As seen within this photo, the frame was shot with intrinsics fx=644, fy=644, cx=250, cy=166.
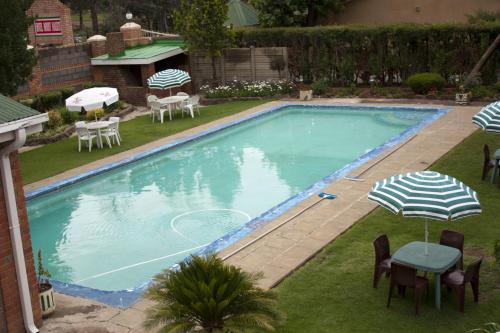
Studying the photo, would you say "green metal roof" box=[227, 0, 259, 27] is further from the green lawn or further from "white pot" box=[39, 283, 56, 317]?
"white pot" box=[39, 283, 56, 317]

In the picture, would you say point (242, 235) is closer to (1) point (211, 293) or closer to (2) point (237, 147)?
(1) point (211, 293)

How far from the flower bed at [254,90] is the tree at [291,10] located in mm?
4741

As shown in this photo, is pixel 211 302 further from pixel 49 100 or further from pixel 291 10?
pixel 291 10

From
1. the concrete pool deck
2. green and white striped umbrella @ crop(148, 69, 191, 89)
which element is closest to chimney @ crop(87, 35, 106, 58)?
green and white striped umbrella @ crop(148, 69, 191, 89)

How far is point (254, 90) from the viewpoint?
92.6 ft

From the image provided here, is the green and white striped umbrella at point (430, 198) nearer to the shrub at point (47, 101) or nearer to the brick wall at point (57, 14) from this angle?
the shrub at point (47, 101)

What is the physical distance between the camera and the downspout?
823cm

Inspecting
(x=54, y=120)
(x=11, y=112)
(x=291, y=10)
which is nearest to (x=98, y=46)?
(x=54, y=120)

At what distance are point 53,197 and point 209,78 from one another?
1519cm

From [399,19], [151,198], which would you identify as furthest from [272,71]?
[151,198]

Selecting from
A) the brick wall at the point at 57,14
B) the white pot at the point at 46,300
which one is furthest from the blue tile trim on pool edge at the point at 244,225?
the brick wall at the point at 57,14

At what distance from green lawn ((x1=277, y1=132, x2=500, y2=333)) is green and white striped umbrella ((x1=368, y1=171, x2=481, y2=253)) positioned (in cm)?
107

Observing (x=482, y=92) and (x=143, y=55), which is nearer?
(x=482, y=92)

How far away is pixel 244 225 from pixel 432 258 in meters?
4.51
